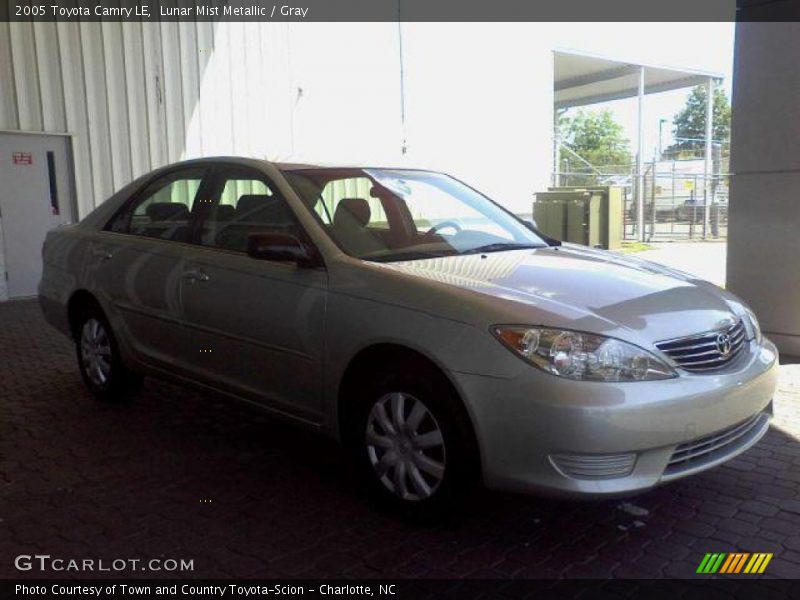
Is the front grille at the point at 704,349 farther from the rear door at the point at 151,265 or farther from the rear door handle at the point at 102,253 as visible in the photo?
the rear door handle at the point at 102,253

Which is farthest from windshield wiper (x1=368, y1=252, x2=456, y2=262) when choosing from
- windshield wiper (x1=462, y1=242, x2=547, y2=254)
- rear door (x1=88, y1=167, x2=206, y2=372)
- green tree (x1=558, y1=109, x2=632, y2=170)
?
green tree (x1=558, y1=109, x2=632, y2=170)

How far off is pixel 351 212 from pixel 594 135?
63.0 metres

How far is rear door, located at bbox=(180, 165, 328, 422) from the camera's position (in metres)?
3.60

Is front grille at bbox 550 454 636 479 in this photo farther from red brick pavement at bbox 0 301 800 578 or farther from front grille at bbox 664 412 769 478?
red brick pavement at bbox 0 301 800 578

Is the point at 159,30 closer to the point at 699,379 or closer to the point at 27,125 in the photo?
the point at 27,125

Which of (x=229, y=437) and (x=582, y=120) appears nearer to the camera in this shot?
(x=229, y=437)

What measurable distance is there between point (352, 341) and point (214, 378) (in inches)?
46.8

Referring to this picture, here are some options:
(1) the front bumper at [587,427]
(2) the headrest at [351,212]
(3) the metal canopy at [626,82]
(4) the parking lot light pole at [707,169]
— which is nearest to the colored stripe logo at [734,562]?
(1) the front bumper at [587,427]

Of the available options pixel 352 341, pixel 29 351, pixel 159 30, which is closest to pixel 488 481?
pixel 352 341

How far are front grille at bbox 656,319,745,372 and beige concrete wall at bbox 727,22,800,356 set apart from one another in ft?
11.5

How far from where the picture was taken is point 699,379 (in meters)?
2.99

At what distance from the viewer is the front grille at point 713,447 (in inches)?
117

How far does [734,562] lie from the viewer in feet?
9.77

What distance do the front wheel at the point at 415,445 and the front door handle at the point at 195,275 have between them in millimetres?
1335
